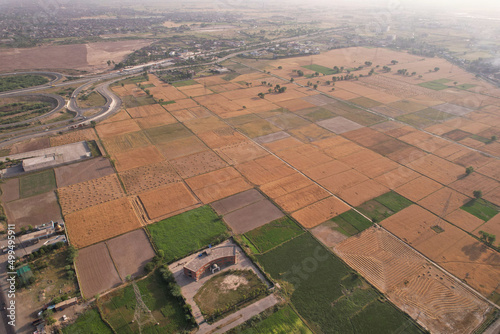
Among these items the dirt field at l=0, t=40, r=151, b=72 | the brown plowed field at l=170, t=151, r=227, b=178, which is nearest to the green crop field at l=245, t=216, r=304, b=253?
the brown plowed field at l=170, t=151, r=227, b=178

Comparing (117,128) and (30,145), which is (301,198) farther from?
(30,145)

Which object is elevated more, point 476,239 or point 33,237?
point 33,237

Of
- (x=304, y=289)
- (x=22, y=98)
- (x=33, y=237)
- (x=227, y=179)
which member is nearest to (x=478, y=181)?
(x=304, y=289)

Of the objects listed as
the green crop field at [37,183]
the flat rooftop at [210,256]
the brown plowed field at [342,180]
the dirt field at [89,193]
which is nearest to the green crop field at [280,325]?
the flat rooftop at [210,256]

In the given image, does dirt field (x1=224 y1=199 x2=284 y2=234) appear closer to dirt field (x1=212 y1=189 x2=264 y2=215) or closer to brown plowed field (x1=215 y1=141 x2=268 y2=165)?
dirt field (x1=212 y1=189 x2=264 y2=215)

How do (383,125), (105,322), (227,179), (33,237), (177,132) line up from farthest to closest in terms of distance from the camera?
1. (383,125)
2. (177,132)
3. (227,179)
4. (33,237)
5. (105,322)

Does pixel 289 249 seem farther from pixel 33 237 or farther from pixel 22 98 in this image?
pixel 22 98

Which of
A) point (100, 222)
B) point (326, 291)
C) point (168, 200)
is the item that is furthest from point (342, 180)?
point (100, 222)
